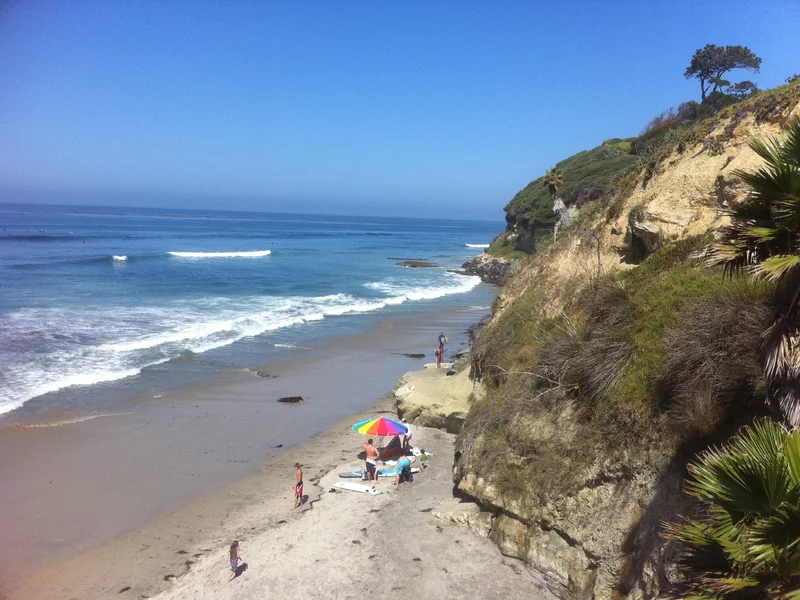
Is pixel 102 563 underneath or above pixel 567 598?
underneath

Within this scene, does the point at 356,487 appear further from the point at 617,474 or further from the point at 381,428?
the point at 617,474

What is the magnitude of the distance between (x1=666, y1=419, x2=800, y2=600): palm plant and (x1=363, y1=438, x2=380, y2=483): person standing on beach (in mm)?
8929

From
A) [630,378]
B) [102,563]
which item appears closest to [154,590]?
[102,563]

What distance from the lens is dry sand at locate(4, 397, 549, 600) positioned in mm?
8578

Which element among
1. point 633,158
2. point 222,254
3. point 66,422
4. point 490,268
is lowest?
point 66,422

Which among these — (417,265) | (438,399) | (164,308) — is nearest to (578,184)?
(417,265)

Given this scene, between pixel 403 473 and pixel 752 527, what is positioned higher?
pixel 752 527

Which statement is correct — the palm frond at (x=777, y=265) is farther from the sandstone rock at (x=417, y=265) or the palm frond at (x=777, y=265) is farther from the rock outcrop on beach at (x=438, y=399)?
the sandstone rock at (x=417, y=265)

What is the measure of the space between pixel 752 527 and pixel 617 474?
4.04m

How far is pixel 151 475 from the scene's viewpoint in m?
12.9

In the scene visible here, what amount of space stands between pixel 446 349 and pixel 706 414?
60.8 ft

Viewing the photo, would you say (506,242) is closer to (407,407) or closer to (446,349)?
(446,349)

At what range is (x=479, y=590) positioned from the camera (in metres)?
8.29

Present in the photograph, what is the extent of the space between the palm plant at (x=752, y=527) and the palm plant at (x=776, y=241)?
2.83 ft
